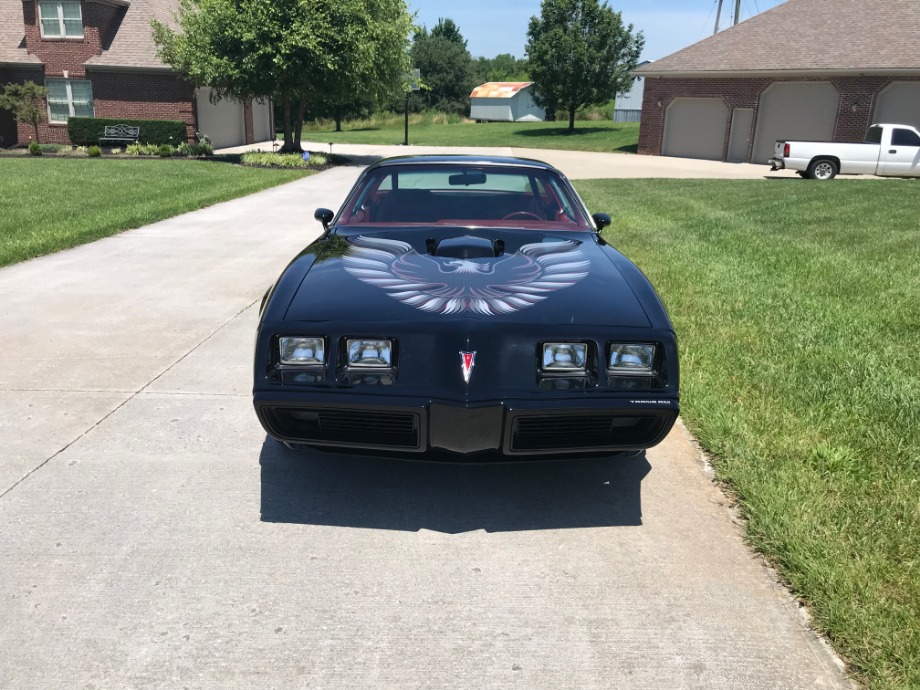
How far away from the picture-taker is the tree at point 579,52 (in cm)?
4538

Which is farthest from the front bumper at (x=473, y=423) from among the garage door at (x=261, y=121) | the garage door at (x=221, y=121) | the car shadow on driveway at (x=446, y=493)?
the garage door at (x=261, y=121)

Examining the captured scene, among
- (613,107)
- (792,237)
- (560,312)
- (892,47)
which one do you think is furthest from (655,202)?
(613,107)

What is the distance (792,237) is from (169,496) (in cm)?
961

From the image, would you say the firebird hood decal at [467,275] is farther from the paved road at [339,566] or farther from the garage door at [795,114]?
the garage door at [795,114]

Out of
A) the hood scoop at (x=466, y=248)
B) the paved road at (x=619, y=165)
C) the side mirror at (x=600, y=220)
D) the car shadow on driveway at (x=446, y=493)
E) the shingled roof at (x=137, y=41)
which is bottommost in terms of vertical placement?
the car shadow on driveway at (x=446, y=493)

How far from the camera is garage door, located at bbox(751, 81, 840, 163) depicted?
93.4 ft

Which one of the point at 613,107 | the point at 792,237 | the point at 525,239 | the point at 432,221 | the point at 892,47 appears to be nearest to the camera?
the point at 525,239

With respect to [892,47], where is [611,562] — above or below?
below

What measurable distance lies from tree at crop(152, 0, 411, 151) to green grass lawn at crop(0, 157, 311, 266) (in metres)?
3.09

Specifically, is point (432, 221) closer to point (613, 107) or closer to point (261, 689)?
point (261, 689)

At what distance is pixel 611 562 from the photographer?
3074mm

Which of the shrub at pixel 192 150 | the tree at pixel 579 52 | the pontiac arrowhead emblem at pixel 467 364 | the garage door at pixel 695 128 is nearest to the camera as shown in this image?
the pontiac arrowhead emblem at pixel 467 364

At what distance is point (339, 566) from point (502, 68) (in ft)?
473

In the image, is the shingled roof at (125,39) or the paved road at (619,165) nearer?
the paved road at (619,165)
